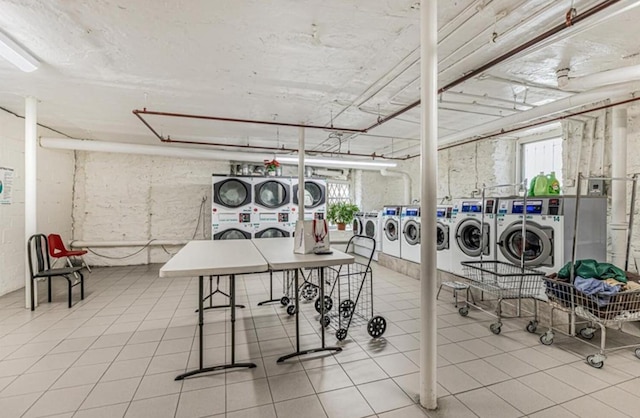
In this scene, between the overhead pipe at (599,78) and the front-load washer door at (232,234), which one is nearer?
the overhead pipe at (599,78)

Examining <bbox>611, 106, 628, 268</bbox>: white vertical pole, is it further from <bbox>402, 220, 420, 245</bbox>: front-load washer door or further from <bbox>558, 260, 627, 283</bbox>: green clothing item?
<bbox>402, 220, 420, 245</bbox>: front-load washer door

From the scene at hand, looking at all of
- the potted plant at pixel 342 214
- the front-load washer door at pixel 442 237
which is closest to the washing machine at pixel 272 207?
the potted plant at pixel 342 214

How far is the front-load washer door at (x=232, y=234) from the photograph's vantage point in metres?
6.41

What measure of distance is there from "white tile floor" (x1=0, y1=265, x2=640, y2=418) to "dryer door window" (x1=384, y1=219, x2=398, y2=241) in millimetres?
2525

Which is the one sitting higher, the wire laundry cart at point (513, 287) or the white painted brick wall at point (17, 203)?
the white painted brick wall at point (17, 203)

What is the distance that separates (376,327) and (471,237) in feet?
7.95

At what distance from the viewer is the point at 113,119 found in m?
4.86

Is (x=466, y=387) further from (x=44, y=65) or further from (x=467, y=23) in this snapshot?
(x=44, y=65)

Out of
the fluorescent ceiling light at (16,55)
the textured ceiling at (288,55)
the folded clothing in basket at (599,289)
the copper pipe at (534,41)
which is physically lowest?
the folded clothing in basket at (599,289)

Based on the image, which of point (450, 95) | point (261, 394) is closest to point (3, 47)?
point (261, 394)

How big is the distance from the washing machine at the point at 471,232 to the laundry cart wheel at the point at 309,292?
7.26 feet

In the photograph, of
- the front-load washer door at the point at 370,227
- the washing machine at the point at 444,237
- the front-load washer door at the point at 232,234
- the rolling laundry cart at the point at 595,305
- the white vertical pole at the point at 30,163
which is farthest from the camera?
the front-load washer door at the point at 370,227

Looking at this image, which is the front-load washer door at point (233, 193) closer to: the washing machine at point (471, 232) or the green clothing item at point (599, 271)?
the washing machine at point (471, 232)

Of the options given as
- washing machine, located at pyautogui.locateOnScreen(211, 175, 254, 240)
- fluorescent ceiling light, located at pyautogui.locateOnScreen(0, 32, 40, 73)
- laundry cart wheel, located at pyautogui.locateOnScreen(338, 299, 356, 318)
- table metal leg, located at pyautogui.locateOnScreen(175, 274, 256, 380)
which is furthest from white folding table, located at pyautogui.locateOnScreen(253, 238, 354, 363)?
washing machine, located at pyautogui.locateOnScreen(211, 175, 254, 240)
